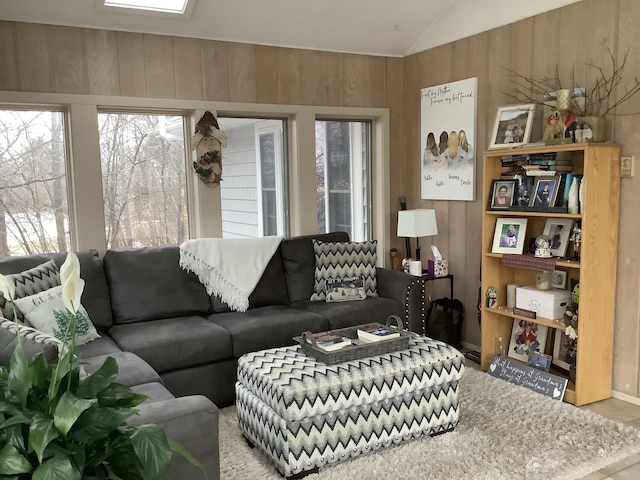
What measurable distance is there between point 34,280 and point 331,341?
5.42 feet

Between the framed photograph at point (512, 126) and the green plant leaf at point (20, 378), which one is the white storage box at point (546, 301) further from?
the green plant leaf at point (20, 378)

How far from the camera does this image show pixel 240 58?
4.35 m

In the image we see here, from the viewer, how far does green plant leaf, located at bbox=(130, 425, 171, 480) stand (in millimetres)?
1424

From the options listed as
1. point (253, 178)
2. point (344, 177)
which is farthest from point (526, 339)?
point (253, 178)

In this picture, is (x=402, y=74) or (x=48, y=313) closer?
(x=48, y=313)

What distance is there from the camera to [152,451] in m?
1.44

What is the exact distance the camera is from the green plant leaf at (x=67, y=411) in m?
1.32

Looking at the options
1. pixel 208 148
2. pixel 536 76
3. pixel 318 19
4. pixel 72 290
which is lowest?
pixel 72 290

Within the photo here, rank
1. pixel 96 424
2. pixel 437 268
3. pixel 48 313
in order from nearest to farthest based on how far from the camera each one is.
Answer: pixel 96 424
pixel 48 313
pixel 437 268

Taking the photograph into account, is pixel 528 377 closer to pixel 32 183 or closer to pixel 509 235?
pixel 509 235

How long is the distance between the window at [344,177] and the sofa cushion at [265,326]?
1.31m

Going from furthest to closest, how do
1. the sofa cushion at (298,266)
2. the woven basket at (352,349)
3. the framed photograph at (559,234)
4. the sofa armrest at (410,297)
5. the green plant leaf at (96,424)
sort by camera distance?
the sofa cushion at (298,266) < the sofa armrest at (410,297) < the framed photograph at (559,234) < the woven basket at (352,349) < the green plant leaf at (96,424)

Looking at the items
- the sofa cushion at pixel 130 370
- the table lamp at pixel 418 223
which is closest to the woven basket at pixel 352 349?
the sofa cushion at pixel 130 370

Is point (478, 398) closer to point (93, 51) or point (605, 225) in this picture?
point (605, 225)
